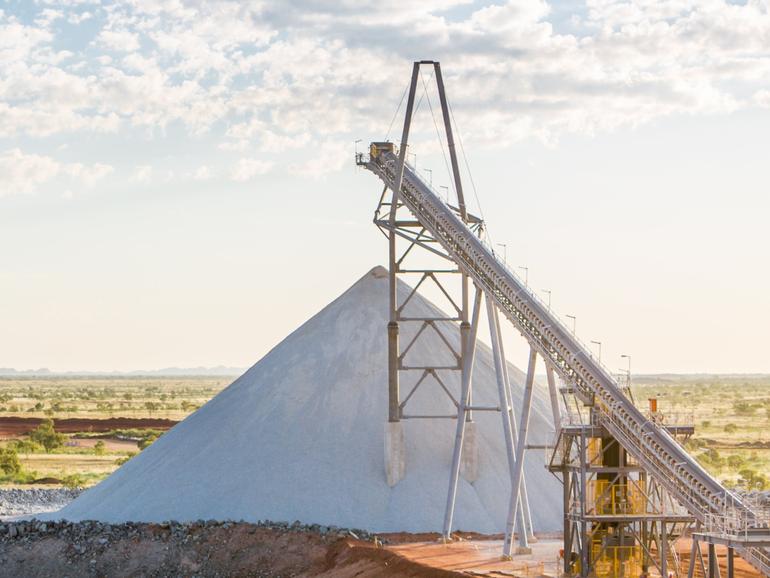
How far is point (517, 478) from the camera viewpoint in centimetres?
4544

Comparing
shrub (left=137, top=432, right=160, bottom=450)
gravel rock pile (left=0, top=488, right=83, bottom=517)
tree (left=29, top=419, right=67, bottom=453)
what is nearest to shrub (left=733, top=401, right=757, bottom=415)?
shrub (left=137, top=432, right=160, bottom=450)

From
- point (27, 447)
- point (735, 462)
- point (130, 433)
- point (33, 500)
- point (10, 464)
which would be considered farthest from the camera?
point (130, 433)

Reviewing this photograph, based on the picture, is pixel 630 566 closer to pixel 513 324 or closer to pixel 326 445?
pixel 513 324

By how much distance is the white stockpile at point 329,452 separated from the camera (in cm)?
5184

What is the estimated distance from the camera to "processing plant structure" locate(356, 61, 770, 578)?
3847 centimetres

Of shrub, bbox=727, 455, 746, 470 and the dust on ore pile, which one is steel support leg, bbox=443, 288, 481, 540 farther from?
shrub, bbox=727, 455, 746, 470

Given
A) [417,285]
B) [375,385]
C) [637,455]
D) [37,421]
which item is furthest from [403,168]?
[37,421]

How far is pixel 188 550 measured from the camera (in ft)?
159

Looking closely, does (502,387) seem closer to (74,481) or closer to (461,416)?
(461,416)

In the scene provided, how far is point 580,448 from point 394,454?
496 inches

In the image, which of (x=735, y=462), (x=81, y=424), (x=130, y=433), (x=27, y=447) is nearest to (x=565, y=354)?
(x=735, y=462)

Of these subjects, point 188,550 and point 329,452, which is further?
point 329,452

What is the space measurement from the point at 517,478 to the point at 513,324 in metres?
5.06

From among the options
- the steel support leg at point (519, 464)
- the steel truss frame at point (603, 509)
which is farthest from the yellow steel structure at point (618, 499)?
the steel support leg at point (519, 464)
